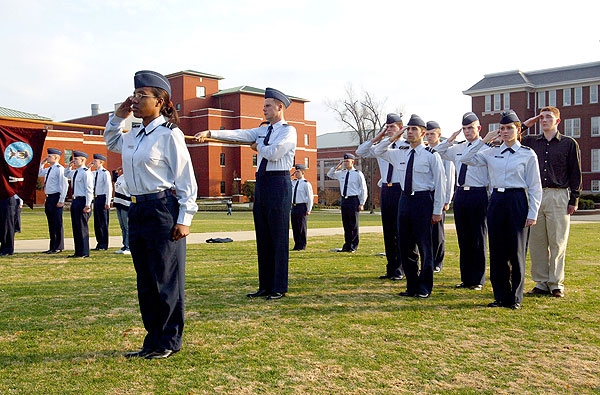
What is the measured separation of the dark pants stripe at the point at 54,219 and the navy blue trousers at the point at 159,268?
27.1 feet

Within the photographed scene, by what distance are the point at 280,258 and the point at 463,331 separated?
103 inches

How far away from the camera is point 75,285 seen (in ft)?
26.3

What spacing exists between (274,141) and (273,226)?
1119 mm

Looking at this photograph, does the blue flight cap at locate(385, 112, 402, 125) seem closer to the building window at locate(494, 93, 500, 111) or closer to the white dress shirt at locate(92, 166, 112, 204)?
the white dress shirt at locate(92, 166, 112, 204)

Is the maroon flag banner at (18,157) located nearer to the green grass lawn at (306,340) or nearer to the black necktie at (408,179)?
the green grass lawn at (306,340)

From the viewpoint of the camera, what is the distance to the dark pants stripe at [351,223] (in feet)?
42.6

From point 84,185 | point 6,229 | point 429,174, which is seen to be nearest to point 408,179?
point 429,174

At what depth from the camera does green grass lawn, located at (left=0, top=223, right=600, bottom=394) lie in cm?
393

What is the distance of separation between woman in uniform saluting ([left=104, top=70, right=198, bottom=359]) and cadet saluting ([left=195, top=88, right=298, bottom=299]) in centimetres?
236

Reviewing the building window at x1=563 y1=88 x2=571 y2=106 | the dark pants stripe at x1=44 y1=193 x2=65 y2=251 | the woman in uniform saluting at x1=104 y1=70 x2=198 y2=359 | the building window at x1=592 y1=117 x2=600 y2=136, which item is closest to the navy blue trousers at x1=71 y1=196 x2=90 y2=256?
the dark pants stripe at x1=44 y1=193 x2=65 y2=251

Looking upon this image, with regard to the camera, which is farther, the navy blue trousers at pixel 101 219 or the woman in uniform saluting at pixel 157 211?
the navy blue trousers at pixel 101 219

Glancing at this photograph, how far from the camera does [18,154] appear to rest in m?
9.71

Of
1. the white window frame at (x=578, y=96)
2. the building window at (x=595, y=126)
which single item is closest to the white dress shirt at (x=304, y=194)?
the building window at (x=595, y=126)

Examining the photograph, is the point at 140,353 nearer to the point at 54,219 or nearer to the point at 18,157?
the point at 18,157
